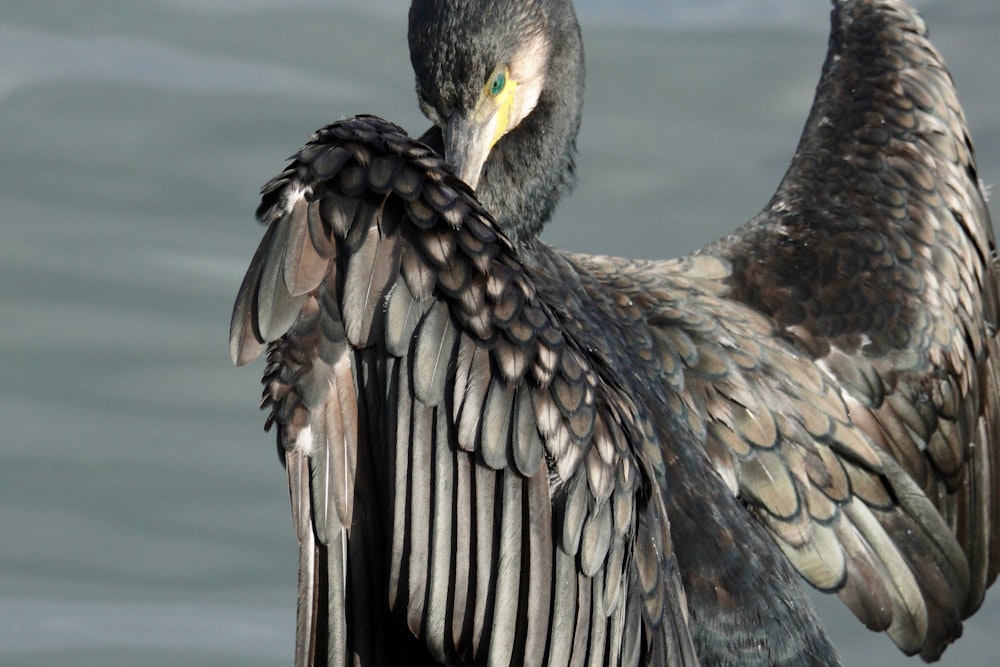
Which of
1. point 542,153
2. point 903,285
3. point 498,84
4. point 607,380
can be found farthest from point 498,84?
point 903,285

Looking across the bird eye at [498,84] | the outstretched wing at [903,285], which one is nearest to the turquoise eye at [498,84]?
the bird eye at [498,84]

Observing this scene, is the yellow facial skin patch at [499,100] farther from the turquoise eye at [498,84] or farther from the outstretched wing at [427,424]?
the outstretched wing at [427,424]

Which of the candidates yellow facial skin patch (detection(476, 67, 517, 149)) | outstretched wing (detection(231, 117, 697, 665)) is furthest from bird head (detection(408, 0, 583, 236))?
outstretched wing (detection(231, 117, 697, 665))

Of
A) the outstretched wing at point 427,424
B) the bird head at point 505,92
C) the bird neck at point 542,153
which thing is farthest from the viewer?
the bird neck at point 542,153

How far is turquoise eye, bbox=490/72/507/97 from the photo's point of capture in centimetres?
429

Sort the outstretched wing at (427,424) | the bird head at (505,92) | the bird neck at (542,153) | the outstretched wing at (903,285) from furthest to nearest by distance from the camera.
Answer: the outstretched wing at (903,285) < the bird neck at (542,153) < the bird head at (505,92) < the outstretched wing at (427,424)

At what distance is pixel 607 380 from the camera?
12.3ft

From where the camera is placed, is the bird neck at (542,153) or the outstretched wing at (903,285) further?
the outstretched wing at (903,285)

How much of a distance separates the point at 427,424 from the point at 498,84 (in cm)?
118

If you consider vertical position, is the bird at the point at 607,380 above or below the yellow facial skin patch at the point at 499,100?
below

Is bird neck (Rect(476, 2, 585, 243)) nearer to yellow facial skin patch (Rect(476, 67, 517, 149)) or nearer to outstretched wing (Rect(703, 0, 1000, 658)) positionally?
yellow facial skin patch (Rect(476, 67, 517, 149))

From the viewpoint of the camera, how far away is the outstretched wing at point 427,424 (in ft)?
11.2

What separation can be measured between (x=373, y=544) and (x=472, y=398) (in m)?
0.35

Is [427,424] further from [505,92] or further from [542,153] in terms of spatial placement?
[542,153]
